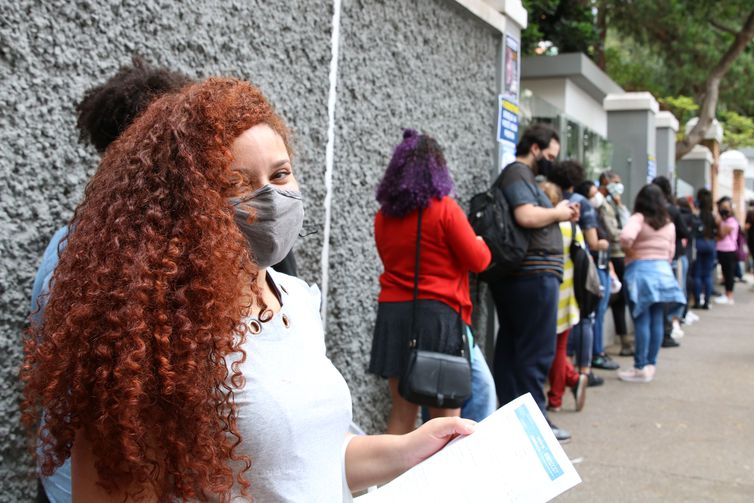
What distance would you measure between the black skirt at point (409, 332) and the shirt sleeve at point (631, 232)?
4.19 meters

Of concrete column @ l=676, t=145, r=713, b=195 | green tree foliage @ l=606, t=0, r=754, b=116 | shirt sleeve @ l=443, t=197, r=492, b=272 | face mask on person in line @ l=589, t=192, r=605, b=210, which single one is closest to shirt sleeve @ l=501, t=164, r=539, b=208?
shirt sleeve @ l=443, t=197, r=492, b=272

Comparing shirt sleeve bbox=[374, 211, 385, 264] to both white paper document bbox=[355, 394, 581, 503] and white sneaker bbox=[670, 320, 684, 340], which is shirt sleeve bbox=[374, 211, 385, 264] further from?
white sneaker bbox=[670, 320, 684, 340]

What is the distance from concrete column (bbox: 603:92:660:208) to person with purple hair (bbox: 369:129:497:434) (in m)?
9.41

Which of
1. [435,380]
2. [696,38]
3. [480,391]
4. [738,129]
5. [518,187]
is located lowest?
[480,391]

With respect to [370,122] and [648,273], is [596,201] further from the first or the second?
[370,122]

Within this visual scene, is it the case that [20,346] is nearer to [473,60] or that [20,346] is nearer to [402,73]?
[402,73]

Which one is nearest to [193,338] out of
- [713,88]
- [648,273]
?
[648,273]

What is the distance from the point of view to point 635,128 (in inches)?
541

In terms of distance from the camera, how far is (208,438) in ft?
4.84

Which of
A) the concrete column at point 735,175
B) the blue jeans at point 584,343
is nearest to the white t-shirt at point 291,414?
the blue jeans at point 584,343

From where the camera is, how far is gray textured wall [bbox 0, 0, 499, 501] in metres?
2.68

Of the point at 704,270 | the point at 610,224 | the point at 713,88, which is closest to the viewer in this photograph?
the point at 610,224

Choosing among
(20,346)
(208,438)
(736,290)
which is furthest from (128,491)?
(736,290)

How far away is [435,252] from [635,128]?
33.4 feet
